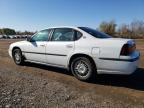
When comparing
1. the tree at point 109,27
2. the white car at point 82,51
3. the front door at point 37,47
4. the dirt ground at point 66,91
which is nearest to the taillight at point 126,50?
the white car at point 82,51

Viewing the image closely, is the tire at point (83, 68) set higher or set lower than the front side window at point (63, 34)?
lower

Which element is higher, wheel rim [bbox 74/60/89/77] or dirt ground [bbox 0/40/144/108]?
wheel rim [bbox 74/60/89/77]

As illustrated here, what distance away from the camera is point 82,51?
17.7ft

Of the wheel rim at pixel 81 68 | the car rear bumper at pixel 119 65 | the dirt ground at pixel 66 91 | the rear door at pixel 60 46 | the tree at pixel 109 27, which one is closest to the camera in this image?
the dirt ground at pixel 66 91

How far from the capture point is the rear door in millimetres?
5797

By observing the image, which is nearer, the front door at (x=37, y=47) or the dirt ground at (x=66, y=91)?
the dirt ground at (x=66, y=91)

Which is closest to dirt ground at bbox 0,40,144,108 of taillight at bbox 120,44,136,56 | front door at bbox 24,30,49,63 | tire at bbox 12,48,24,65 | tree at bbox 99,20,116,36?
front door at bbox 24,30,49,63

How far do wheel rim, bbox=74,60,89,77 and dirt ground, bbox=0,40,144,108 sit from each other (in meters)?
0.25

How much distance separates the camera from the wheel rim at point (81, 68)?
17.8 ft

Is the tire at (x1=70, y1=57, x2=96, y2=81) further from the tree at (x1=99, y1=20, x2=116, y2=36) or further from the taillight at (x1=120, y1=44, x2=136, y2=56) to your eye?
the tree at (x1=99, y1=20, x2=116, y2=36)

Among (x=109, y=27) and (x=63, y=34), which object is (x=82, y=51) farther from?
(x=109, y=27)

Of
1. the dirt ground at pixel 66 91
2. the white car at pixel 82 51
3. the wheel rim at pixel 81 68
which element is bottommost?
the dirt ground at pixel 66 91

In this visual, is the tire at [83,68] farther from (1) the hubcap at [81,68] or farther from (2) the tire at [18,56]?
(2) the tire at [18,56]

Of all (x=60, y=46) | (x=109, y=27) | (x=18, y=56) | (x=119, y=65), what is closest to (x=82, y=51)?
(x=60, y=46)
